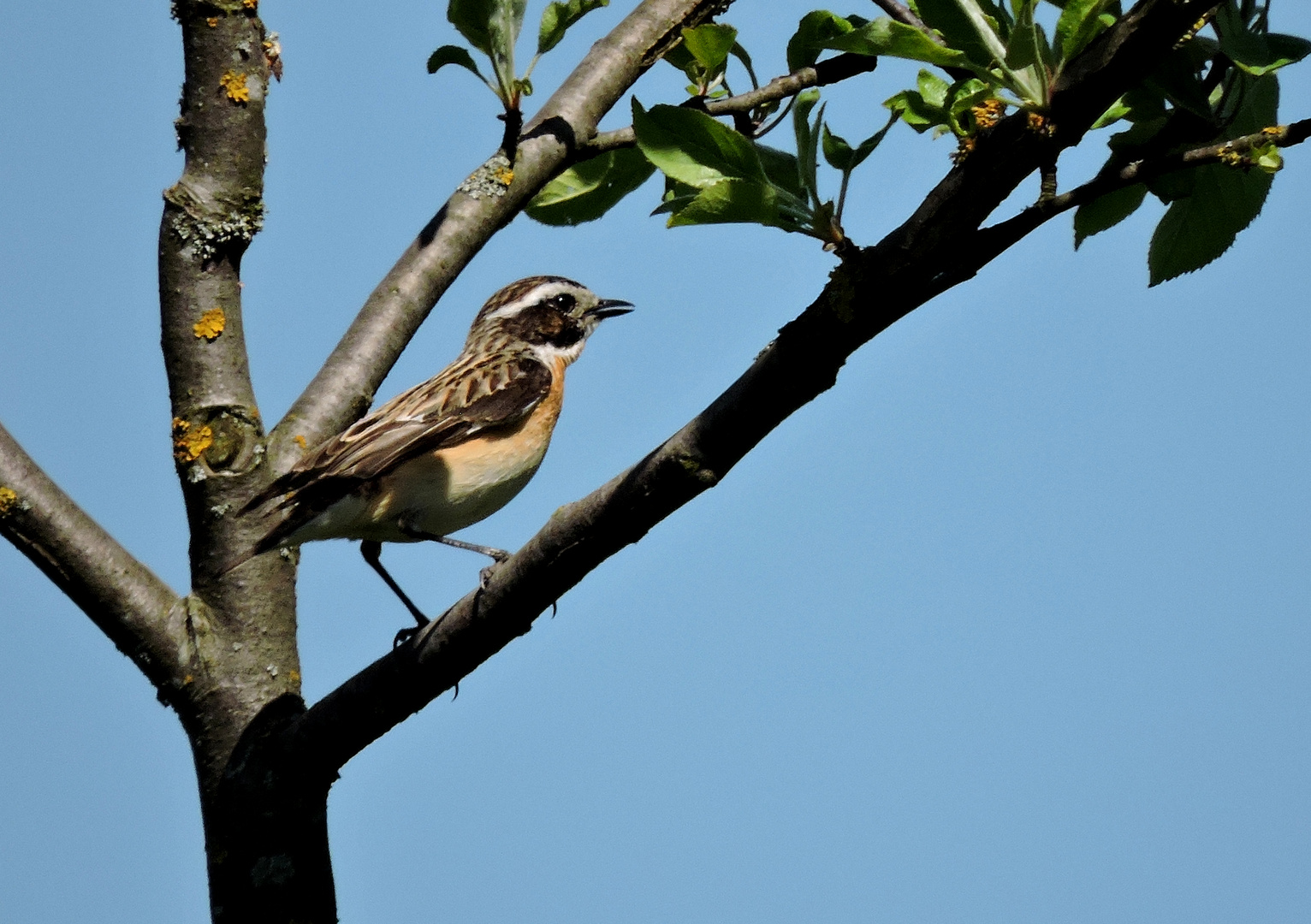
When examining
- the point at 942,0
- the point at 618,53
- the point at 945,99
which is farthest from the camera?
the point at 618,53

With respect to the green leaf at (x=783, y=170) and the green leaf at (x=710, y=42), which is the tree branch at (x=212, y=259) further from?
the green leaf at (x=783, y=170)

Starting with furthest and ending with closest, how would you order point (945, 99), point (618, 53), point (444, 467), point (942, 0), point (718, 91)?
point (444, 467)
point (618, 53)
point (718, 91)
point (945, 99)
point (942, 0)

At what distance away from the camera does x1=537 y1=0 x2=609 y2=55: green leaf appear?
555 centimetres

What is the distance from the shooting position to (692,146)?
11.9 ft

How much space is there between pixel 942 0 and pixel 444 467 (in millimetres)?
4896

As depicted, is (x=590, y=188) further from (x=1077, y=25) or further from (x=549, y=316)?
(x=549, y=316)

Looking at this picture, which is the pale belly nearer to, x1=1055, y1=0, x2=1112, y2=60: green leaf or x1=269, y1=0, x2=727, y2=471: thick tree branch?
x1=269, y1=0, x2=727, y2=471: thick tree branch

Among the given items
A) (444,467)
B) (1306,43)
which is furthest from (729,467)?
(444,467)

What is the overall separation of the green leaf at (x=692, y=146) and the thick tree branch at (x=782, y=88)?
177 centimetres

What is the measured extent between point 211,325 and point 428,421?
2.27 meters

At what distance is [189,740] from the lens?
527cm

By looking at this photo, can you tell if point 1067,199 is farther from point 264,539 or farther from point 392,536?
point 392,536

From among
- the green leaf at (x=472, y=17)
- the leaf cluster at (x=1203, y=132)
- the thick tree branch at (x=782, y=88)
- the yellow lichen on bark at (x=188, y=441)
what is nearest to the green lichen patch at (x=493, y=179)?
the thick tree branch at (x=782, y=88)

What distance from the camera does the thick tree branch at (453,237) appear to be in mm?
6074
